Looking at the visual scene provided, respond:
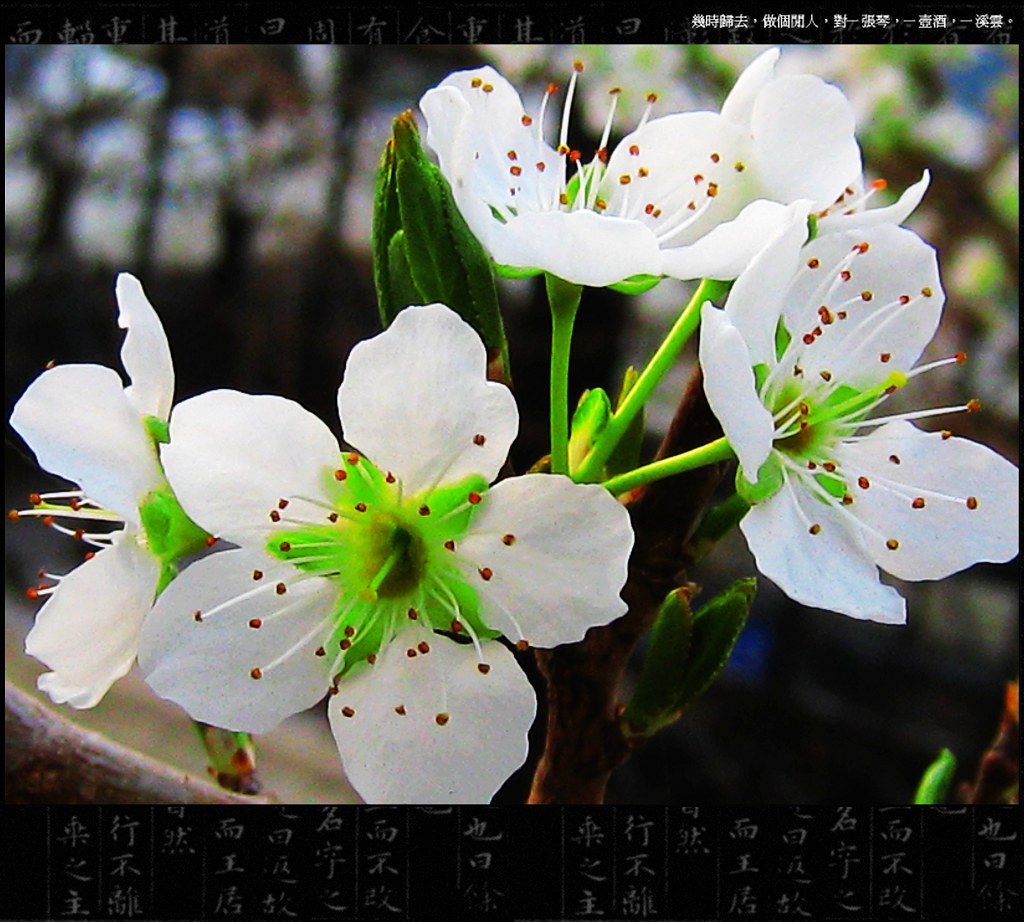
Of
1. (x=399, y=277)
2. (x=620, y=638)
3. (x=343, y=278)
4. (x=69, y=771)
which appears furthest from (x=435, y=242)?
(x=343, y=278)

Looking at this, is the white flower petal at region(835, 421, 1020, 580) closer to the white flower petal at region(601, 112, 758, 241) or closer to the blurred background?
the white flower petal at region(601, 112, 758, 241)

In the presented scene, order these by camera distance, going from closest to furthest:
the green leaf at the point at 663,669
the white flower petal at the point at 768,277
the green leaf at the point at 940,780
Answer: the white flower petal at the point at 768,277
the green leaf at the point at 663,669
the green leaf at the point at 940,780

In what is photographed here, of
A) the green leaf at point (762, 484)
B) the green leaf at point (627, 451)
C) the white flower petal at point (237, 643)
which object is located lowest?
the white flower petal at point (237, 643)

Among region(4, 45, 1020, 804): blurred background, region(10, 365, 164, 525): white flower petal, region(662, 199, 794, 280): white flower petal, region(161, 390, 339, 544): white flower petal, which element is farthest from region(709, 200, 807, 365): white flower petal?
region(4, 45, 1020, 804): blurred background

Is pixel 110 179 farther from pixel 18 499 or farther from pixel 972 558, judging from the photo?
pixel 972 558

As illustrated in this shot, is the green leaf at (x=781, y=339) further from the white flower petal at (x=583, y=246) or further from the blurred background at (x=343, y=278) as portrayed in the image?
the blurred background at (x=343, y=278)

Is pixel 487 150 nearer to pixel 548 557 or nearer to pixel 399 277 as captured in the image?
pixel 399 277

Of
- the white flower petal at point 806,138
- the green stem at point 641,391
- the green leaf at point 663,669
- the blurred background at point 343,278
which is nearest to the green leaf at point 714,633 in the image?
the green leaf at point 663,669
